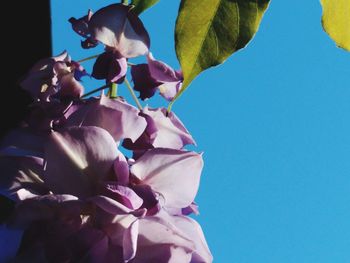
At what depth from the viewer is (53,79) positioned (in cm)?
39

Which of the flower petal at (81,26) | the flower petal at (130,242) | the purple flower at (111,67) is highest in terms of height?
the flower petal at (81,26)

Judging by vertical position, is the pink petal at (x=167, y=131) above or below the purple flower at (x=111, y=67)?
below

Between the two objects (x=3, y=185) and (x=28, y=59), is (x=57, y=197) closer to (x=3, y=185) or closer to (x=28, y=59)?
(x=3, y=185)

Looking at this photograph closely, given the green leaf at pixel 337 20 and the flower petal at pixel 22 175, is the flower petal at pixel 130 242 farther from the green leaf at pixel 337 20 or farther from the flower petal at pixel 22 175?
the green leaf at pixel 337 20

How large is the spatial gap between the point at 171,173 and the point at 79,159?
0.05 metres

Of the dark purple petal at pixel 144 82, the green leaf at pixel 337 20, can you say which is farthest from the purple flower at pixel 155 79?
the green leaf at pixel 337 20

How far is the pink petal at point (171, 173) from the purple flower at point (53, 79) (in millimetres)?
59

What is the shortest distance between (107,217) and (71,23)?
0.13 metres

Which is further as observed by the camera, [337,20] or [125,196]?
[337,20]

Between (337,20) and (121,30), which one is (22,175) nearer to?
(121,30)

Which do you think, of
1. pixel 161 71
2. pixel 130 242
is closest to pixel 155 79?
pixel 161 71

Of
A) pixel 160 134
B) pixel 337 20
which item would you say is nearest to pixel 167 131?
pixel 160 134

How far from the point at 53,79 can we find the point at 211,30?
0.30 ft

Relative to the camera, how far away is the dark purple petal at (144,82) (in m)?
0.40
